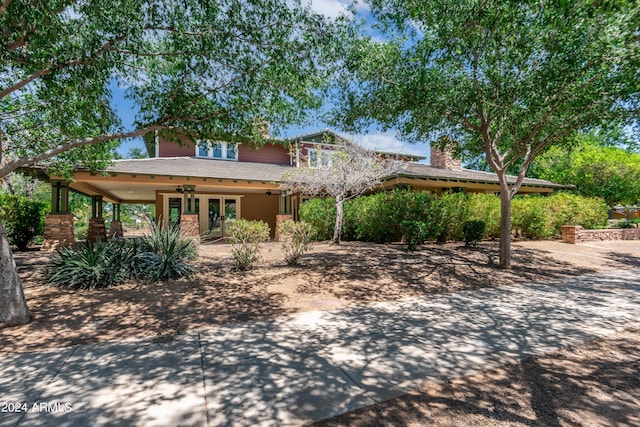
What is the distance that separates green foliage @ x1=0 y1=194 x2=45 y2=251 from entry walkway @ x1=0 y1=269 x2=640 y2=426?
11.8 metres

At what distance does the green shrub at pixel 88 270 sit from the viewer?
19.6 feet

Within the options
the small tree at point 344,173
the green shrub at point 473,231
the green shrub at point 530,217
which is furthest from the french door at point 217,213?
the green shrub at point 530,217

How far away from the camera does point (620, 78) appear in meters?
6.13

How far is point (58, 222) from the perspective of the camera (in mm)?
11578

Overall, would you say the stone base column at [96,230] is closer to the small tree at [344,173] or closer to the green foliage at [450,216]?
the small tree at [344,173]

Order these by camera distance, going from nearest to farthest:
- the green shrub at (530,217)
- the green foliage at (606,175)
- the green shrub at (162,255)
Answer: the green shrub at (162,255), the green shrub at (530,217), the green foliage at (606,175)

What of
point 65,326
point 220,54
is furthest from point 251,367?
point 220,54

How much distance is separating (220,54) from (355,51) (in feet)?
10.4

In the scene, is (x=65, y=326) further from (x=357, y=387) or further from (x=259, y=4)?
(x=259, y=4)

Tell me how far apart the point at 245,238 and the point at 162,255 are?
203cm

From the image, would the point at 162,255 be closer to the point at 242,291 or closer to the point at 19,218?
the point at 242,291

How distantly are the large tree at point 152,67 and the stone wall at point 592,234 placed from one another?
14242mm

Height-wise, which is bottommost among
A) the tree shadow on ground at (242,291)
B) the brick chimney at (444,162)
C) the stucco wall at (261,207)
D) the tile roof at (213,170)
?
the tree shadow on ground at (242,291)

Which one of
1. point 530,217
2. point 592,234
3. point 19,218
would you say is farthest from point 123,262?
point 592,234
